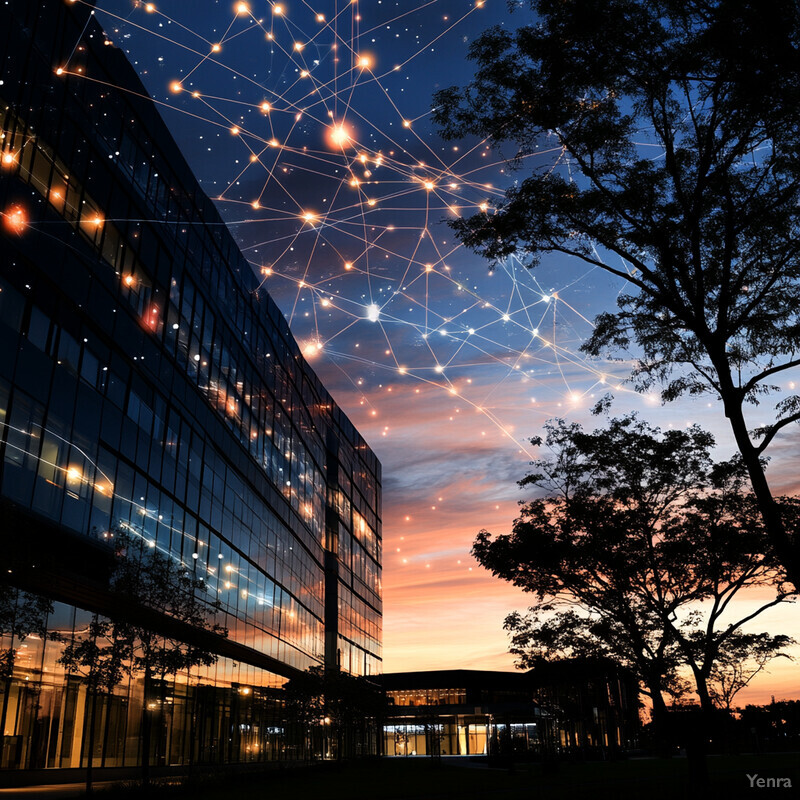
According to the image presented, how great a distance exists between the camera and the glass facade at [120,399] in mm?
21125

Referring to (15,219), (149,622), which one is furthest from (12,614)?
(15,219)

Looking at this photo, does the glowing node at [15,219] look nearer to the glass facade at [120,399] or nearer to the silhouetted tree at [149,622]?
the glass facade at [120,399]

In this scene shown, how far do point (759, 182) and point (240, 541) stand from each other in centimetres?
3239

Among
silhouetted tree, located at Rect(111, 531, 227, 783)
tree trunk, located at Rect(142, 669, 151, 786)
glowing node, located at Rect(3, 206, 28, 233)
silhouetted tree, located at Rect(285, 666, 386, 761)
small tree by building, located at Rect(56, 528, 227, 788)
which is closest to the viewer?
tree trunk, located at Rect(142, 669, 151, 786)

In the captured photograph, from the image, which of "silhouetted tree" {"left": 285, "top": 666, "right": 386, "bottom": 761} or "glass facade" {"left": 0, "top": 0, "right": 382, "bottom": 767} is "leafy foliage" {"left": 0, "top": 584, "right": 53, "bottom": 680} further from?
"silhouetted tree" {"left": 285, "top": 666, "right": 386, "bottom": 761}

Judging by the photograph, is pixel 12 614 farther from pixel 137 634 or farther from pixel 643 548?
pixel 643 548

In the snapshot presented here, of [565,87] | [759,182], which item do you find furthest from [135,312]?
[759,182]

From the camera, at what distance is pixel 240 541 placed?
40.0 metres

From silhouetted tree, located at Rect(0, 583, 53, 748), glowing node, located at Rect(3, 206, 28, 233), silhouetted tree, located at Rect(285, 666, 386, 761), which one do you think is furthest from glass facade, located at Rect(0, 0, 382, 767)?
silhouetted tree, located at Rect(285, 666, 386, 761)

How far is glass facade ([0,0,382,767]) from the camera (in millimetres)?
21125

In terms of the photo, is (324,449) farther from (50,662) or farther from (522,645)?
(50,662)

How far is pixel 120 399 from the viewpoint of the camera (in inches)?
1064

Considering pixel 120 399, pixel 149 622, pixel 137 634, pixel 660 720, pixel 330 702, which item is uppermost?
pixel 120 399

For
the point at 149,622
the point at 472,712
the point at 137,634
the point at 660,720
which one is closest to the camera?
the point at 660,720
